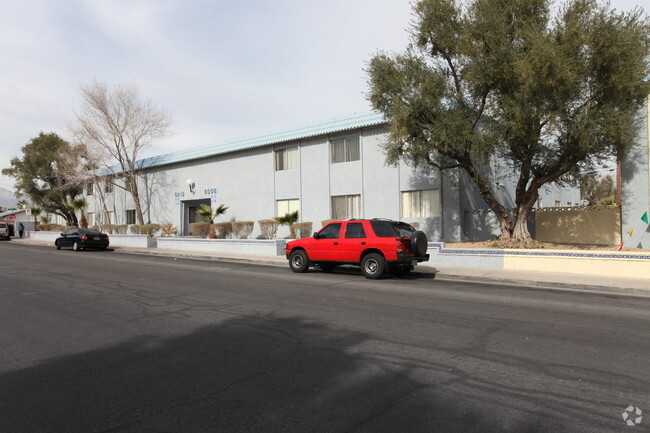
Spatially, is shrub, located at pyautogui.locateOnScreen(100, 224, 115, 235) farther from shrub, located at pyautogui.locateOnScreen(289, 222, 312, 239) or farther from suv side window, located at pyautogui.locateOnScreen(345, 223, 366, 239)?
suv side window, located at pyautogui.locateOnScreen(345, 223, 366, 239)

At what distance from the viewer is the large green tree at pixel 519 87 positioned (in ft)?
39.9

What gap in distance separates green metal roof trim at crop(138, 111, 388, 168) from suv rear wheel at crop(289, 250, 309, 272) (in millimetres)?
6995

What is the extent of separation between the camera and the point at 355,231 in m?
12.9

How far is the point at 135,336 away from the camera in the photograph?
6.39m

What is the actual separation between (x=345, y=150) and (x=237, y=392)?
63.0 ft

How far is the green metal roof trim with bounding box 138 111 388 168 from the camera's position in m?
21.0

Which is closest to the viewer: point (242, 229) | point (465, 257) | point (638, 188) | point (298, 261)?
point (298, 261)

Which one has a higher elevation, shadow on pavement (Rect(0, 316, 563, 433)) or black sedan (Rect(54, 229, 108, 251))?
black sedan (Rect(54, 229, 108, 251))

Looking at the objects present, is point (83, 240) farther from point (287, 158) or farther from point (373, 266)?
point (373, 266)

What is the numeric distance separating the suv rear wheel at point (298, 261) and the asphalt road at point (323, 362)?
4.27 m

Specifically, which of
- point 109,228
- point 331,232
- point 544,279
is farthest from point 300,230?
point 109,228

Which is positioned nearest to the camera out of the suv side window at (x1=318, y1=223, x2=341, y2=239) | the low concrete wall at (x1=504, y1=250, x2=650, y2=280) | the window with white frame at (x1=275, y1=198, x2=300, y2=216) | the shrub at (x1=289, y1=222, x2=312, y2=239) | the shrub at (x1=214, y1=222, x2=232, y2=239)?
the low concrete wall at (x1=504, y1=250, x2=650, y2=280)

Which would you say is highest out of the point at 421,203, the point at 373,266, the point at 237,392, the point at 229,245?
the point at 421,203

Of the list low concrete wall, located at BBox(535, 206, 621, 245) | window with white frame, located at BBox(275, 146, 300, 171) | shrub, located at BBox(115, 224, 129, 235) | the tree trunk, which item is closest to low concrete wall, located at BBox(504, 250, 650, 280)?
the tree trunk
